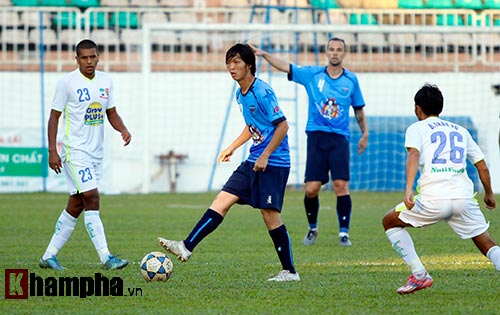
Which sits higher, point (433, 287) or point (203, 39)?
point (203, 39)

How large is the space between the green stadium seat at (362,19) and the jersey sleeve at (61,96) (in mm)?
16808

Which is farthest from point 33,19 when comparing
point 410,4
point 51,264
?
point 51,264

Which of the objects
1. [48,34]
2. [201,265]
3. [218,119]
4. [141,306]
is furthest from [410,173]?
[48,34]

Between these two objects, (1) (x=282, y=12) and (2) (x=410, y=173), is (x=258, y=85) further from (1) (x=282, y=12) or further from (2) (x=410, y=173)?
(1) (x=282, y=12)

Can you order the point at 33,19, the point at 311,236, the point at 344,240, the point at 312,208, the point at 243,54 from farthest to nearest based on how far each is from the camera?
the point at 33,19, the point at 312,208, the point at 311,236, the point at 344,240, the point at 243,54

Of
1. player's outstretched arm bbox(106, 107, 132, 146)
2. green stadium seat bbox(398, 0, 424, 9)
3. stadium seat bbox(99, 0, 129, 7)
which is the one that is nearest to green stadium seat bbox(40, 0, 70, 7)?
stadium seat bbox(99, 0, 129, 7)

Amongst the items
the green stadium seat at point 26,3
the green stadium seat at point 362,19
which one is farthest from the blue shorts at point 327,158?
the green stadium seat at point 26,3

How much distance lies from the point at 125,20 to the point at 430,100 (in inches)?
732

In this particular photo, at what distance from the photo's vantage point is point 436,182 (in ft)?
22.6

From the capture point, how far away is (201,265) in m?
9.14

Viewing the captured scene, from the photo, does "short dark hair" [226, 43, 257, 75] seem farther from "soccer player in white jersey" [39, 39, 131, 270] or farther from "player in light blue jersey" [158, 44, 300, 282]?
"soccer player in white jersey" [39, 39, 131, 270]

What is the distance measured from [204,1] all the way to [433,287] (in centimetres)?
1945

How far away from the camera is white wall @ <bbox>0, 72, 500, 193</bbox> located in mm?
21859

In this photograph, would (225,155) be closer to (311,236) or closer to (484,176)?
(484,176)
